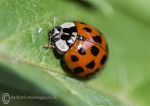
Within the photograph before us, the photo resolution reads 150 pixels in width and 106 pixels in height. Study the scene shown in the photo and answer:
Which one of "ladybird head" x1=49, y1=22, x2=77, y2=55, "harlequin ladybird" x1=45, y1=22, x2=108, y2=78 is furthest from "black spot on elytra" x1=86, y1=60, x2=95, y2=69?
"ladybird head" x1=49, y1=22, x2=77, y2=55

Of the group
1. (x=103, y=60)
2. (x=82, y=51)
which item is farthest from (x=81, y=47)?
(x=103, y=60)

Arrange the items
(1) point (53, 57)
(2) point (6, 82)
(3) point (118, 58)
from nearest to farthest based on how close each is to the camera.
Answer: (2) point (6, 82) → (1) point (53, 57) → (3) point (118, 58)

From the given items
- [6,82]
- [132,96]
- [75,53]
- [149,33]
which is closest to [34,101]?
[6,82]

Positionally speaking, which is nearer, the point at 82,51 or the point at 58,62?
the point at 58,62

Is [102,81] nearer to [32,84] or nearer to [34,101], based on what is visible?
[34,101]

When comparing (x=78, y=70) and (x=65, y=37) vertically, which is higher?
(x=65, y=37)

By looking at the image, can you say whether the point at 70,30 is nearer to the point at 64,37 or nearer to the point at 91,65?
the point at 64,37

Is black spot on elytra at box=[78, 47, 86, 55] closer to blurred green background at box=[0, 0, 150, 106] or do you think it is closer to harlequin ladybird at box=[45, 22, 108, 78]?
harlequin ladybird at box=[45, 22, 108, 78]
